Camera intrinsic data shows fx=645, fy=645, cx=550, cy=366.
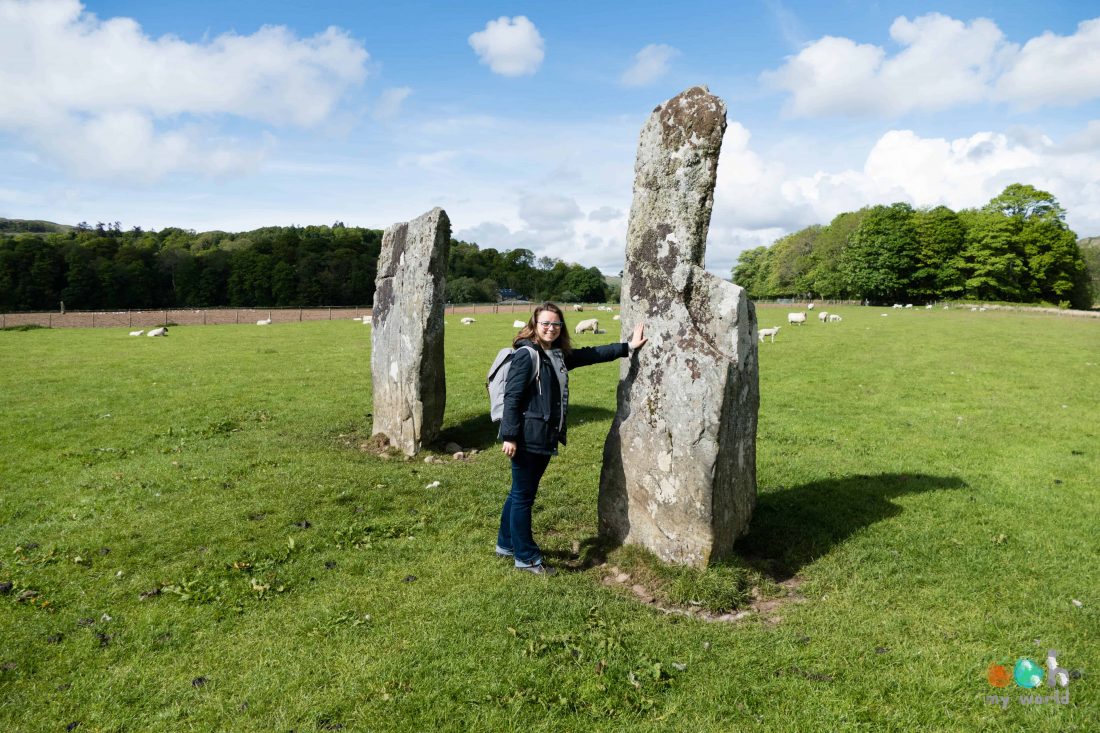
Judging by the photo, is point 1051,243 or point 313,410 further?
point 1051,243

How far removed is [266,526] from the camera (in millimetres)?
7855

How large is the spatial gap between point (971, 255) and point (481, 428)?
7843 cm

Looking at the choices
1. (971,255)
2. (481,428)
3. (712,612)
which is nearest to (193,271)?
(481,428)

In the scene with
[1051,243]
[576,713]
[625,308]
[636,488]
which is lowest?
[576,713]

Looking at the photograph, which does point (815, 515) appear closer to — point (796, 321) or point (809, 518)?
point (809, 518)

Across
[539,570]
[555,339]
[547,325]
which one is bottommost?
[539,570]

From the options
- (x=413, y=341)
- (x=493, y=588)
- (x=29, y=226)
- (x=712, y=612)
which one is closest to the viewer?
(x=712, y=612)

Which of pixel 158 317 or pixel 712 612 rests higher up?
pixel 158 317

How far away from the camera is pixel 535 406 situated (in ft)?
21.0

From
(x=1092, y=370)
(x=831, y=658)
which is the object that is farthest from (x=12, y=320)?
(x=1092, y=370)

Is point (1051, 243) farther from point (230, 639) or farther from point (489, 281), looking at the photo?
point (230, 639)

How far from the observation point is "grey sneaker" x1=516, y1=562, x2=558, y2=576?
661cm

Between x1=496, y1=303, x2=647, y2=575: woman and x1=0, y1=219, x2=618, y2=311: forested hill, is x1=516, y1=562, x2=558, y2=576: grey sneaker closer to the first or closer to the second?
x1=496, y1=303, x2=647, y2=575: woman

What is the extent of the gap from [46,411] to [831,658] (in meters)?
16.1
